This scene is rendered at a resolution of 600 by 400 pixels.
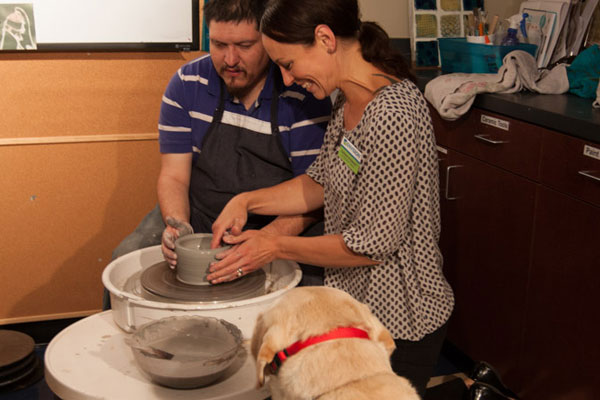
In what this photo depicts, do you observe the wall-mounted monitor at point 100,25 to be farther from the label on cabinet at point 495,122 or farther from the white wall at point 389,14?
the label on cabinet at point 495,122

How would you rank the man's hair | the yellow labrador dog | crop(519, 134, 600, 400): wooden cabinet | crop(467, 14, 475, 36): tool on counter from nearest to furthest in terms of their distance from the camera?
the yellow labrador dog
the man's hair
crop(519, 134, 600, 400): wooden cabinet
crop(467, 14, 475, 36): tool on counter

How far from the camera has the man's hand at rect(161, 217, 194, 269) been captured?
1711 mm

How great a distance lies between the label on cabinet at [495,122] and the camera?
2283mm

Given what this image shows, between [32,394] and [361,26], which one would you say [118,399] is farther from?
[32,394]

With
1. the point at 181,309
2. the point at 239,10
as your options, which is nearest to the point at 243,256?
the point at 181,309

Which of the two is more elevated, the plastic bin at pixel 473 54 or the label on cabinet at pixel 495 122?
the plastic bin at pixel 473 54

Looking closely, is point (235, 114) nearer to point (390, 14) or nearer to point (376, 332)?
point (376, 332)

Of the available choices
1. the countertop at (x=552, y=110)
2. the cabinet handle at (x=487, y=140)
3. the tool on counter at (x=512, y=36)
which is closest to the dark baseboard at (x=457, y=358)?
the cabinet handle at (x=487, y=140)

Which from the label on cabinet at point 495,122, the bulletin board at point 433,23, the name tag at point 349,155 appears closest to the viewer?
the name tag at point 349,155

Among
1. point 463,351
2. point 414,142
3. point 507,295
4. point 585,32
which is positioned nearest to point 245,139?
point 414,142

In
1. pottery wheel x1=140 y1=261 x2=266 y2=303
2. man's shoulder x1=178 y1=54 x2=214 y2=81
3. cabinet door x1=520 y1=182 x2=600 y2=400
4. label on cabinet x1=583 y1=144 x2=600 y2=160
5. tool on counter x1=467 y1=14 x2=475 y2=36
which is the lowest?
cabinet door x1=520 y1=182 x2=600 y2=400

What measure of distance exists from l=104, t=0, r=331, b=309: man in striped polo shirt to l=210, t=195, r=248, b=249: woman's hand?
119mm

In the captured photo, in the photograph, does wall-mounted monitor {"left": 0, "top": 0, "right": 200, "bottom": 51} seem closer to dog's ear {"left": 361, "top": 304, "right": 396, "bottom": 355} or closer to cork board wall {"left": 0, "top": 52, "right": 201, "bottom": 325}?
cork board wall {"left": 0, "top": 52, "right": 201, "bottom": 325}

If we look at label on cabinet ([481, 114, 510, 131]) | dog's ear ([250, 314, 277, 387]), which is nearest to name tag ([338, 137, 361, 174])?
dog's ear ([250, 314, 277, 387])
